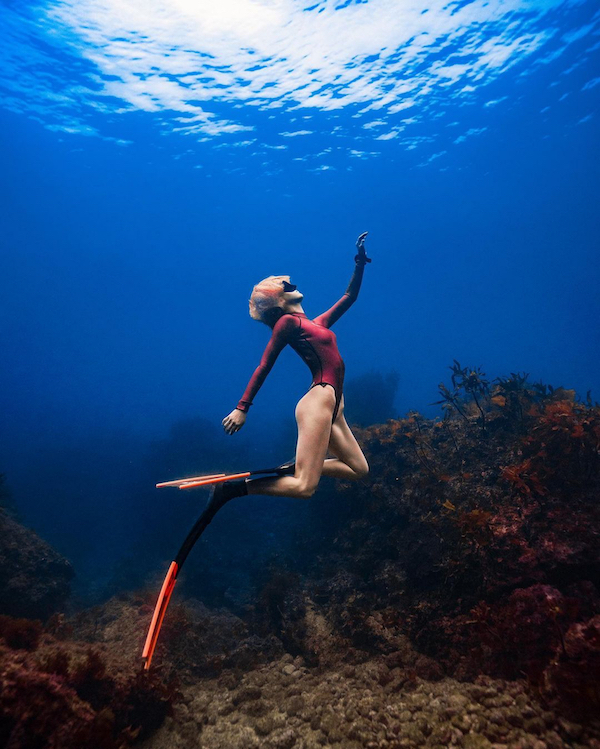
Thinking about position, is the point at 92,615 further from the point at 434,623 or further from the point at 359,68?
the point at 359,68

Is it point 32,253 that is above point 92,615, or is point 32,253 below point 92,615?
above

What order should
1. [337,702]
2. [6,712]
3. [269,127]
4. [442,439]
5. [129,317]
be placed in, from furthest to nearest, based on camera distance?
[129,317] < [269,127] < [442,439] < [337,702] < [6,712]

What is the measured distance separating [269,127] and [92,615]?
31.7 m

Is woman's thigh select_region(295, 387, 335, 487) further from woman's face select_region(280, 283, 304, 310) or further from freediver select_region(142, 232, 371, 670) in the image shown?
woman's face select_region(280, 283, 304, 310)

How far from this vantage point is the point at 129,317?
128125mm

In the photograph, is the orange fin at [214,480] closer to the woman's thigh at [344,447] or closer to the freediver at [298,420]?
the freediver at [298,420]

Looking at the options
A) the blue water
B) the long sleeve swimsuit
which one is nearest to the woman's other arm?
the long sleeve swimsuit

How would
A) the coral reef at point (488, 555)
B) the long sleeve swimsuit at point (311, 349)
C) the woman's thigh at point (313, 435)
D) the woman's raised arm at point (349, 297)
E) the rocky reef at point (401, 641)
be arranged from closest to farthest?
1. the rocky reef at point (401, 641)
2. the coral reef at point (488, 555)
3. the woman's thigh at point (313, 435)
4. the long sleeve swimsuit at point (311, 349)
5. the woman's raised arm at point (349, 297)

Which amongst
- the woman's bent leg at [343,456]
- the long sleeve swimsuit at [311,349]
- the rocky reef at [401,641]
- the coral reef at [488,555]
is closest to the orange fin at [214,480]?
the long sleeve swimsuit at [311,349]

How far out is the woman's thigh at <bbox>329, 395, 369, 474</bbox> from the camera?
3.70m

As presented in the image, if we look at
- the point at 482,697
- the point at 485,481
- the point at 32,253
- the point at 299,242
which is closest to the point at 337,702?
the point at 482,697

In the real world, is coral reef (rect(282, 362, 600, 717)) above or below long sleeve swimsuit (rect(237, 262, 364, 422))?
below

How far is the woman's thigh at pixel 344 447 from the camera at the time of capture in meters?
3.70

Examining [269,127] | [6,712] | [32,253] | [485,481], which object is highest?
[32,253]
